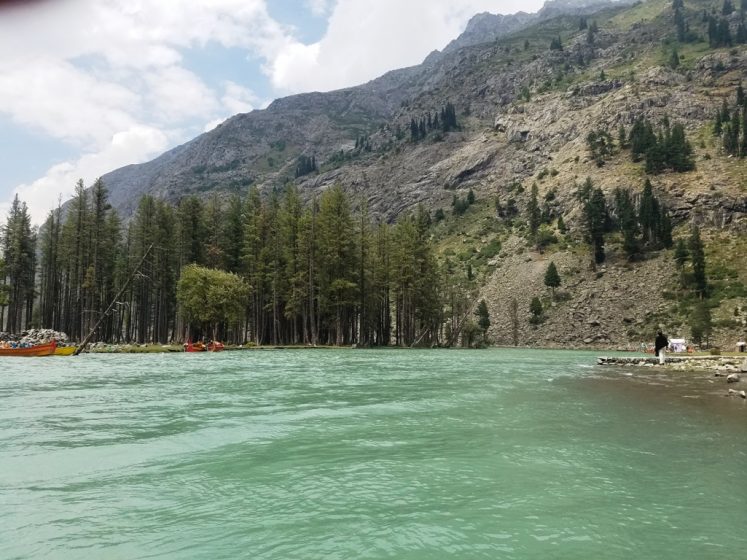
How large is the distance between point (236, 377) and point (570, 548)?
21332mm

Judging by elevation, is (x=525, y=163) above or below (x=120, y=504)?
above

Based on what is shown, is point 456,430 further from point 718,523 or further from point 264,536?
point 264,536

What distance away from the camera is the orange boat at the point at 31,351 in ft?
131

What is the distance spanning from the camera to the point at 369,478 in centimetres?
823

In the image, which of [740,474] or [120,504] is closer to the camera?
[120,504]

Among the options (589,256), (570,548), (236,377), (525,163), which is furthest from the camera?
(525,163)

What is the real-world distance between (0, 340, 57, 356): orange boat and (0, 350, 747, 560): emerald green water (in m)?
27.6

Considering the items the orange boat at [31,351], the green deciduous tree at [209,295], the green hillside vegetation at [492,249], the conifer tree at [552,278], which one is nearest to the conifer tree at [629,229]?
the green hillside vegetation at [492,249]

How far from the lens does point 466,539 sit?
5887 mm

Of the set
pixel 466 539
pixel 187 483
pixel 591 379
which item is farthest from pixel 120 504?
pixel 591 379

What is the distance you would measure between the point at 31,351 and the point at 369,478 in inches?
1640

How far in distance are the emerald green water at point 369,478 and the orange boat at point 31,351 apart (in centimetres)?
2760

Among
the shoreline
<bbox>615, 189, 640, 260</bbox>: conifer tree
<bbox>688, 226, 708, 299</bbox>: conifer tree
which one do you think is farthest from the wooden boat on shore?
<bbox>615, 189, 640, 260</bbox>: conifer tree

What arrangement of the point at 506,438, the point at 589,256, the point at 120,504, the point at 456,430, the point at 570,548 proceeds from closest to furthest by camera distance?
the point at 570,548, the point at 120,504, the point at 506,438, the point at 456,430, the point at 589,256
